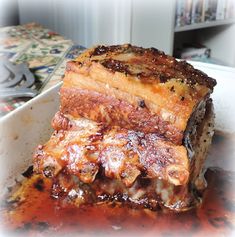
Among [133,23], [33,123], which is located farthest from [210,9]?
[33,123]

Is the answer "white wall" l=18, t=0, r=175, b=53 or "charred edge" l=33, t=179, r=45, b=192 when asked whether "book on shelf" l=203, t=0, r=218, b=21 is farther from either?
"charred edge" l=33, t=179, r=45, b=192

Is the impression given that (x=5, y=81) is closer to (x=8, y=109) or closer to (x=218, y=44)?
(x=8, y=109)

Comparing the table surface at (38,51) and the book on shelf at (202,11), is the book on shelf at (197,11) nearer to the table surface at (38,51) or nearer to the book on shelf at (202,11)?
the book on shelf at (202,11)

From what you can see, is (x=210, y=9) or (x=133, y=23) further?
(x=210, y=9)

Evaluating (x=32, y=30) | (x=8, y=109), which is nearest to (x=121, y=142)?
(x=8, y=109)

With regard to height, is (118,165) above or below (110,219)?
above

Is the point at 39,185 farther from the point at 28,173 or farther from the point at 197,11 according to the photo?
the point at 197,11

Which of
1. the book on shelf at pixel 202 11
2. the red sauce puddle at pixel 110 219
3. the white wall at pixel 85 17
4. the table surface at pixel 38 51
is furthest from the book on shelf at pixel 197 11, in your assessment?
the red sauce puddle at pixel 110 219
